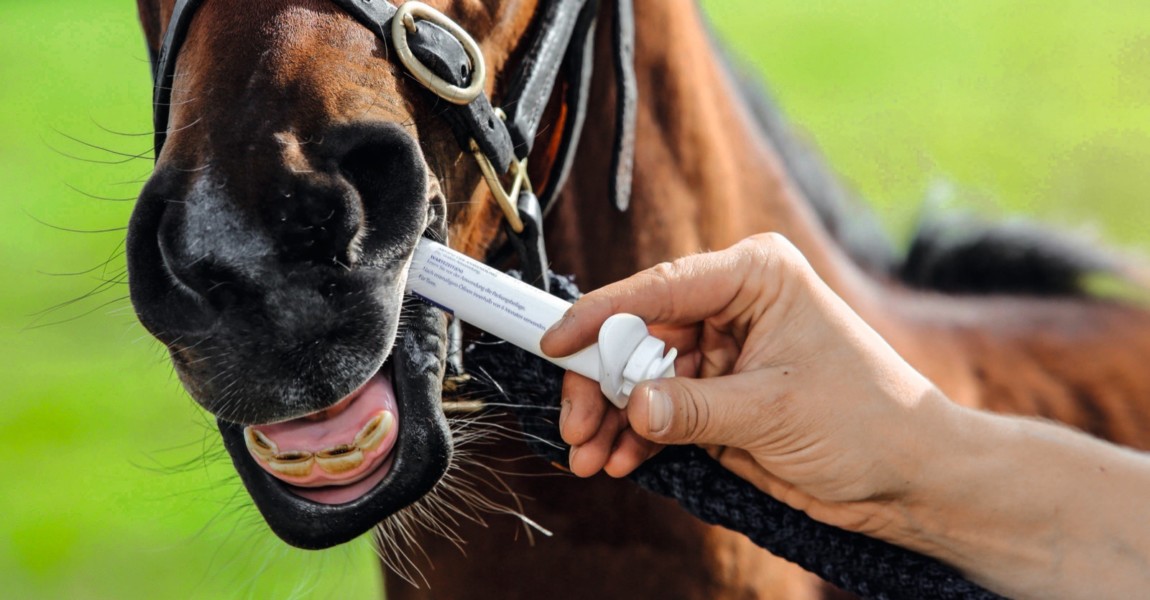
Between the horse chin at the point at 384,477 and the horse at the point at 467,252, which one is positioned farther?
the horse chin at the point at 384,477

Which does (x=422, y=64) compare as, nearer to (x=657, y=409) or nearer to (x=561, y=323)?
(x=561, y=323)

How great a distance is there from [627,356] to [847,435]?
0.26 meters

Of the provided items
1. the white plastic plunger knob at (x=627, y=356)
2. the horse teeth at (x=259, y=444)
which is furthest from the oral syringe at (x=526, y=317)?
the horse teeth at (x=259, y=444)

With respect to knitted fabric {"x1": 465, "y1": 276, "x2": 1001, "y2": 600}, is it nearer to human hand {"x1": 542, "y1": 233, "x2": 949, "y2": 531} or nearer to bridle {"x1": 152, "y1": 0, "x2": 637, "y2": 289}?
human hand {"x1": 542, "y1": 233, "x2": 949, "y2": 531}

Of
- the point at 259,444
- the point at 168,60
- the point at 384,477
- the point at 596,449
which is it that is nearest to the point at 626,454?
the point at 596,449

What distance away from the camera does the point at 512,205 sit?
52.3 inches

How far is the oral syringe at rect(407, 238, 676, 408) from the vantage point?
40.3 inches

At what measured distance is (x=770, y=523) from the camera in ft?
3.97

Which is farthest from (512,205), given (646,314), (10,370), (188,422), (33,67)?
(33,67)

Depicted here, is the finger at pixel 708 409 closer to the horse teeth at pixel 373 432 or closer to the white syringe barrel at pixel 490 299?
the white syringe barrel at pixel 490 299

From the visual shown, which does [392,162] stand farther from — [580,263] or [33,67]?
[33,67]

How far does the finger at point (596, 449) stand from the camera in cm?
115

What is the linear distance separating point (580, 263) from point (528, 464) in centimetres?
32

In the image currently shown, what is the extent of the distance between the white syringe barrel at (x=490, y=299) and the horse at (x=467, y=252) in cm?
4
